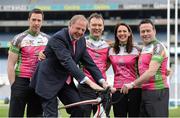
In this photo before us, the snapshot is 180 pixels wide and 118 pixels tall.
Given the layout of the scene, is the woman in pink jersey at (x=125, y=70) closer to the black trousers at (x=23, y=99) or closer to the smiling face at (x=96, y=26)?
the smiling face at (x=96, y=26)

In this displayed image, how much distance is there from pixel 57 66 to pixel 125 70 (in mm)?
1383

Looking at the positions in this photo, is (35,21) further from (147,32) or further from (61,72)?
(147,32)

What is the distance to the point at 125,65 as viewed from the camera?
638cm

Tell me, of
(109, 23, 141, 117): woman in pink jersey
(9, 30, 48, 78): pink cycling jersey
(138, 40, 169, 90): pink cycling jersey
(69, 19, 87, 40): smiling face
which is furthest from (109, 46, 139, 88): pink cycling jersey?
(69, 19, 87, 40): smiling face

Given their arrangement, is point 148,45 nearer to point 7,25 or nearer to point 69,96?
point 69,96

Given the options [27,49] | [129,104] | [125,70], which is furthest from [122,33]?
[27,49]

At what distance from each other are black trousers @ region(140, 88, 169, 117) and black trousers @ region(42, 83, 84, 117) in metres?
1.05

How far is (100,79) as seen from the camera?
5.32 m

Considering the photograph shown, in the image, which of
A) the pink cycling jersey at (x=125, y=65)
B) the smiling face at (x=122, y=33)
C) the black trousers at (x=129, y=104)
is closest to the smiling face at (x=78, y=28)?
the smiling face at (x=122, y=33)

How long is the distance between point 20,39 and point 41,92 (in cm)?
137

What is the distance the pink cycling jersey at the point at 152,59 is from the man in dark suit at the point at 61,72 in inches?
34.7

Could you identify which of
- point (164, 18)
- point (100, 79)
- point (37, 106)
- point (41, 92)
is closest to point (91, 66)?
point (100, 79)

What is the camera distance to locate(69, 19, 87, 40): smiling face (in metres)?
4.92

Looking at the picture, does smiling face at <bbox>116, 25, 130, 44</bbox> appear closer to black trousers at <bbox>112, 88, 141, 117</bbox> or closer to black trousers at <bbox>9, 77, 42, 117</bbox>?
black trousers at <bbox>112, 88, 141, 117</bbox>
